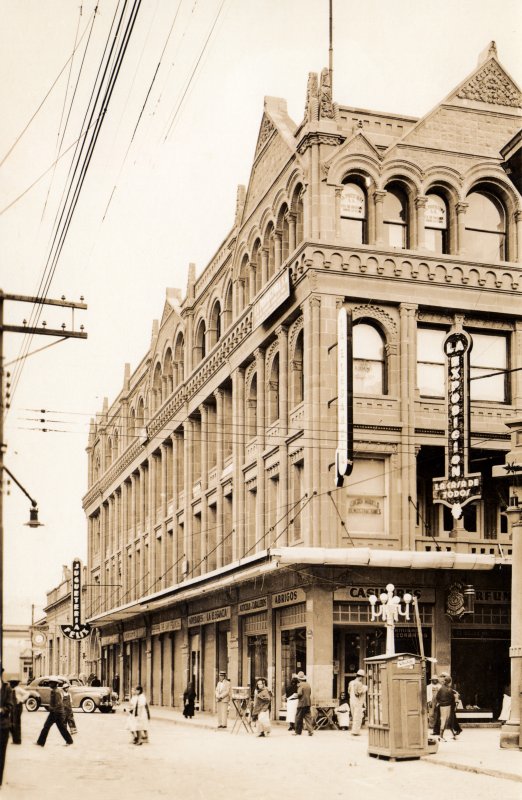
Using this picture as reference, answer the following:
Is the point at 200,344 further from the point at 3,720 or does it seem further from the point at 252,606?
the point at 3,720

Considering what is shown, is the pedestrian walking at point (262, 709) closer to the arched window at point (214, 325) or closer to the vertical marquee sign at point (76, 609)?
the arched window at point (214, 325)

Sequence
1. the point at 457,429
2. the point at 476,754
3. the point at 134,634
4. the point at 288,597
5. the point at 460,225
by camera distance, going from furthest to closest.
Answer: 1. the point at 134,634
2. the point at 460,225
3. the point at 288,597
4. the point at 457,429
5. the point at 476,754

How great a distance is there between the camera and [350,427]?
3331cm

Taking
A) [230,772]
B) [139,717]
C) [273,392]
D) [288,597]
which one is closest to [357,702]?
[139,717]

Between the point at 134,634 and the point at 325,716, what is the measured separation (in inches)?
1300

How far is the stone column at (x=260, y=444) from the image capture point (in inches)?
1586

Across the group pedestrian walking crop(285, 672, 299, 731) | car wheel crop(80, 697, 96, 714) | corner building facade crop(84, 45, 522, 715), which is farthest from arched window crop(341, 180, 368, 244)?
car wheel crop(80, 697, 96, 714)

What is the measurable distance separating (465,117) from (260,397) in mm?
11515

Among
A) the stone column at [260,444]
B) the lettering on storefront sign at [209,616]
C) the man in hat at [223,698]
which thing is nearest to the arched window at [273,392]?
the stone column at [260,444]

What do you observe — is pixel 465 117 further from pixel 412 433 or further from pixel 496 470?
pixel 496 470

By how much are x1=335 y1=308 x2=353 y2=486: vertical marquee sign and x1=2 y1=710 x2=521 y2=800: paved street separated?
764cm

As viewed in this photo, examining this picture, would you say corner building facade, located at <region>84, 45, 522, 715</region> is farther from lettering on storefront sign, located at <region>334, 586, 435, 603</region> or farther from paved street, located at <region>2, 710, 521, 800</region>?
paved street, located at <region>2, 710, 521, 800</region>

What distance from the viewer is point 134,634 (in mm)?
64500

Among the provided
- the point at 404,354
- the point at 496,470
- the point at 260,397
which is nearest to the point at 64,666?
the point at 260,397
